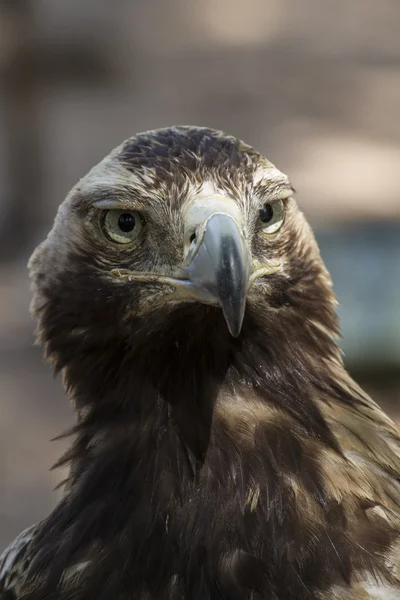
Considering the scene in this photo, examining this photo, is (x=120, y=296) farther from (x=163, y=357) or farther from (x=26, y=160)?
(x=26, y=160)

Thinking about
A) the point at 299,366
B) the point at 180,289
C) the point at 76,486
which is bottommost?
the point at 76,486

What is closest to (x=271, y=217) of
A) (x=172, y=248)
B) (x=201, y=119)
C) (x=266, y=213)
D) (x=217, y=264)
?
(x=266, y=213)

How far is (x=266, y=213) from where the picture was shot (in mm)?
2336

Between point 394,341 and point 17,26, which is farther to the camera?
point 17,26

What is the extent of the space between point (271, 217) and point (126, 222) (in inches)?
12.6

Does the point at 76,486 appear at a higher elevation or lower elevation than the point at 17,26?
lower

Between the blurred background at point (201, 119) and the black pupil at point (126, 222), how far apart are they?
2.80m

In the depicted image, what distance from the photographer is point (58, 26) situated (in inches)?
361

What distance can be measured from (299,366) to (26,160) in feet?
18.9

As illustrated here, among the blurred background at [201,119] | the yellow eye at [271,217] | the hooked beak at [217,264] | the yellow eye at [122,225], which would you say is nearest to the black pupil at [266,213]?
the yellow eye at [271,217]

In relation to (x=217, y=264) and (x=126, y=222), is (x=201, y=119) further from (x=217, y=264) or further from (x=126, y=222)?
(x=217, y=264)

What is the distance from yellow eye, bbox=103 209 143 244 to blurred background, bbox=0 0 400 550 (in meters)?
2.78

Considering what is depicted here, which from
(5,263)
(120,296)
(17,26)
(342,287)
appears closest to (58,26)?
(17,26)

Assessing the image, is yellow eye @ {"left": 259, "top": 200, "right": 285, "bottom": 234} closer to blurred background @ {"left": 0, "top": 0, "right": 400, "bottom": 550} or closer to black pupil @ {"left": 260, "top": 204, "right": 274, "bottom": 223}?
black pupil @ {"left": 260, "top": 204, "right": 274, "bottom": 223}
